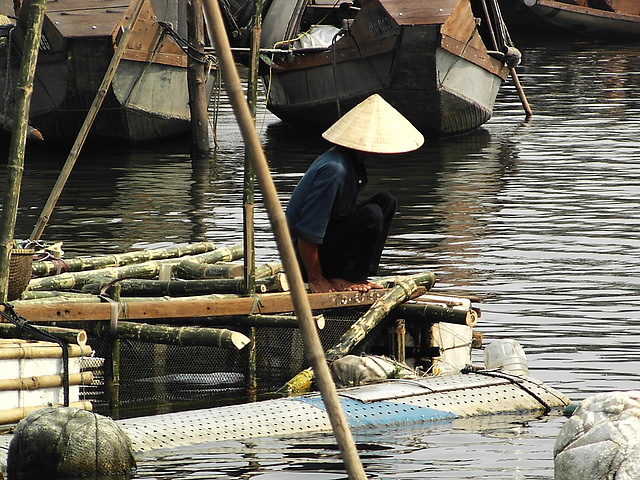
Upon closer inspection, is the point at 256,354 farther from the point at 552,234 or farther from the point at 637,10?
the point at 637,10

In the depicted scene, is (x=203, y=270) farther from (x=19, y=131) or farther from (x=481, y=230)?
(x=481, y=230)

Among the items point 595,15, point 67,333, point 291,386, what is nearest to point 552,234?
point 291,386

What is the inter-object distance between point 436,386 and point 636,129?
1547cm

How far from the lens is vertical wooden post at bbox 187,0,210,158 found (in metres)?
17.9

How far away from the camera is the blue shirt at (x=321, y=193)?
747 centimetres

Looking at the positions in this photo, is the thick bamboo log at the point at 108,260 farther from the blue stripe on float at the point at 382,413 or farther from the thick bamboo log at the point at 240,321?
the blue stripe on float at the point at 382,413

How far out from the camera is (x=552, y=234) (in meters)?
13.0

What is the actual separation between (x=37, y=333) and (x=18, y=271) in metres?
0.71

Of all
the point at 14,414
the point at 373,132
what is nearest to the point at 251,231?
the point at 373,132

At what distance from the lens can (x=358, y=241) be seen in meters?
7.73

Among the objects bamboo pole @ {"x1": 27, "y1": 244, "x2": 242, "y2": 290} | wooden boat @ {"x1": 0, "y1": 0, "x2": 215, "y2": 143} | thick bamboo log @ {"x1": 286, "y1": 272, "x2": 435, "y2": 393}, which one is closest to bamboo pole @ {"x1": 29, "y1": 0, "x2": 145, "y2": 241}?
bamboo pole @ {"x1": 27, "y1": 244, "x2": 242, "y2": 290}

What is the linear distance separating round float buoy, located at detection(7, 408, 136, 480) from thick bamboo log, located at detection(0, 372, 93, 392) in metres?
0.37

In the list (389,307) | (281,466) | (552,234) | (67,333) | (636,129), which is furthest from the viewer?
(636,129)

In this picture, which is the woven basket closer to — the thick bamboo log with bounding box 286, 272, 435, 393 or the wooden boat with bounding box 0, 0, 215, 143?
the thick bamboo log with bounding box 286, 272, 435, 393
